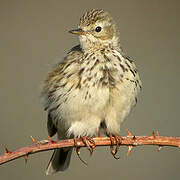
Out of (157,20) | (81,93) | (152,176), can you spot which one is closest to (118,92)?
(81,93)

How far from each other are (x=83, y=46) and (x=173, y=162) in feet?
8.86

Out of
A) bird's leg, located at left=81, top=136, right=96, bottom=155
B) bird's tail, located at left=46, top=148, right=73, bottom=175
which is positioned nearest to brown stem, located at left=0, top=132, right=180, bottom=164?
bird's leg, located at left=81, top=136, right=96, bottom=155

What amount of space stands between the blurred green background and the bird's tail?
88cm

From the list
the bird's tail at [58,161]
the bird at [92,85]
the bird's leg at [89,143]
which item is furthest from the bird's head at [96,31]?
the bird's tail at [58,161]

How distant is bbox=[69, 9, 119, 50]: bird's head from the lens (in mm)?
4500

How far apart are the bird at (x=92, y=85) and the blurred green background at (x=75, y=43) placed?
516 mm

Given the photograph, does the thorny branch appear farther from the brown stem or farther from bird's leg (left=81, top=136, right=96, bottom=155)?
bird's leg (left=81, top=136, right=96, bottom=155)

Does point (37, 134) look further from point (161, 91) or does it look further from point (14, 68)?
point (161, 91)

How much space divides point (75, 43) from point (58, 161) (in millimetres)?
2928

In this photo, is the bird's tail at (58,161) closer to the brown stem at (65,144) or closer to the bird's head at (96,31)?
the bird's head at (96,31)

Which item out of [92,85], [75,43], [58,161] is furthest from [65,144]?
[75,43]

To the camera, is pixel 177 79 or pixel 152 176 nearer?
pixel 152 176

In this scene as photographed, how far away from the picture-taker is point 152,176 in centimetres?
617

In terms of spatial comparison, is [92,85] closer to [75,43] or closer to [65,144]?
[65,144]
